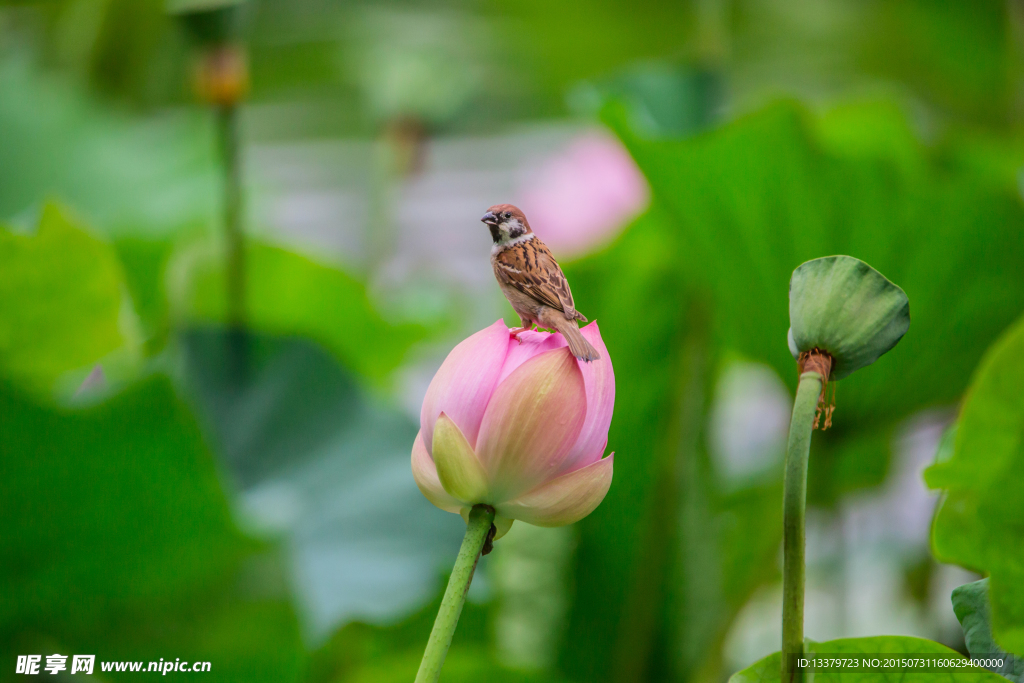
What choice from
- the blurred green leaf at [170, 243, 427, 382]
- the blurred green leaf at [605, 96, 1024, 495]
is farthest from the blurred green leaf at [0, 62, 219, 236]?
the blurred green leaf at [605, 96, 1024, 495]

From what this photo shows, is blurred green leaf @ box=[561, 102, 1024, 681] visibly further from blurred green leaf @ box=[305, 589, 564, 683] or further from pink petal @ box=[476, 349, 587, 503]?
pink petal @ box=[476, 349, 587, 503]

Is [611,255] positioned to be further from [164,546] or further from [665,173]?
[164,546]

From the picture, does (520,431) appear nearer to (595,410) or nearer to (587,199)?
(595,410)

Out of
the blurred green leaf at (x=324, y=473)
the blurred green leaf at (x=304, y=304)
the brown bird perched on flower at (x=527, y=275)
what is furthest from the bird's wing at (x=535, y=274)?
the blurred green leaf at (x=304, y=304)

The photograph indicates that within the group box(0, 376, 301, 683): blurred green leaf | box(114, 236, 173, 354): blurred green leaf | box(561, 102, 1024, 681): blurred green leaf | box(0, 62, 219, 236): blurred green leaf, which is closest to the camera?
box(0, 376, 301, 683): blurred green leaf

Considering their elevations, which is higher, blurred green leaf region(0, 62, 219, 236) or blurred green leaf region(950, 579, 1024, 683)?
blurred green leaf region(0, 62, 219, 236)

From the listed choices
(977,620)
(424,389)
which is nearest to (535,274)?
(977,620)

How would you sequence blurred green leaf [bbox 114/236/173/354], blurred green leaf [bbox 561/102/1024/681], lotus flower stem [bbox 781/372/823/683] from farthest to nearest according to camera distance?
blurred green leaf [bbox 114/236/173/354], blurred green leaf [bbox 561/102/1024/681], lotus flower stem [bbox 781/372/823/683]
